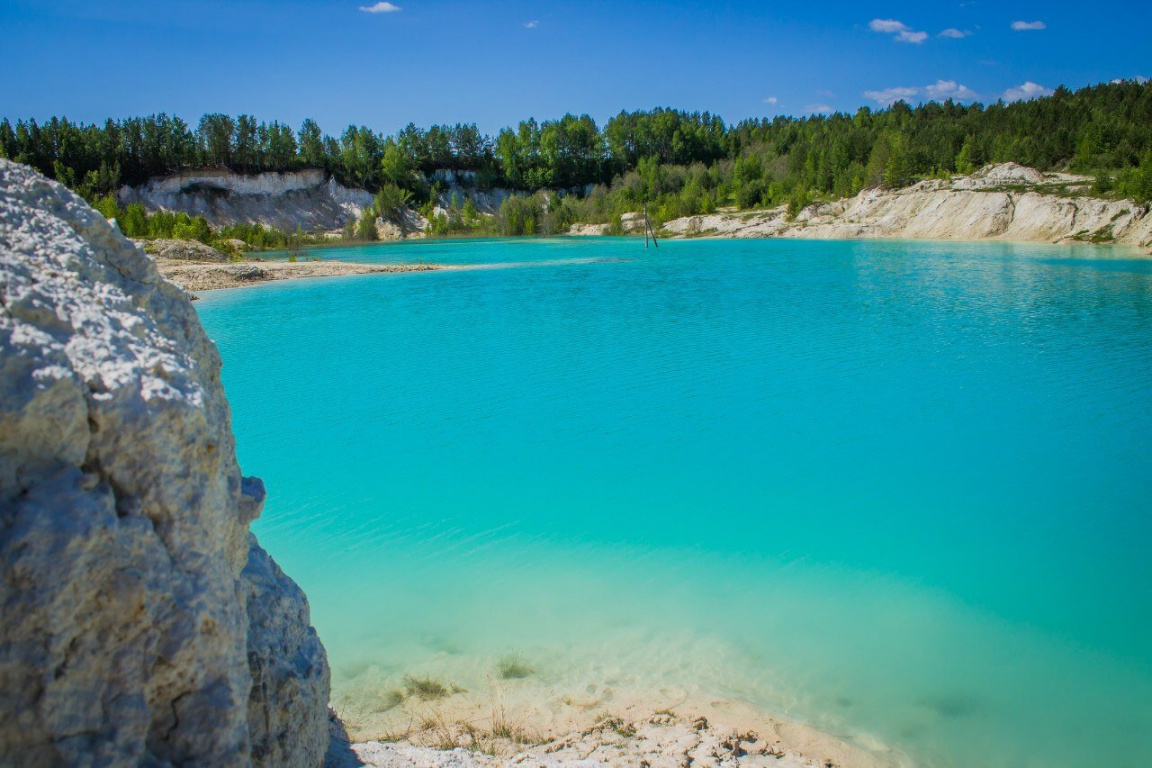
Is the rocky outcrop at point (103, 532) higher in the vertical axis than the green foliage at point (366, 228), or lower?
lower

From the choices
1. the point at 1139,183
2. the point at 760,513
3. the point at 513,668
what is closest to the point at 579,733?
the point at 513,668

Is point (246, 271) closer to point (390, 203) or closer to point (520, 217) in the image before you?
point (520, 217)

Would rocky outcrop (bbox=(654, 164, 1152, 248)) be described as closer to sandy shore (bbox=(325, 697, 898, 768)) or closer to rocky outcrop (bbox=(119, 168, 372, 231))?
rocky outcrop (bbox=(119, 168, 372, 231))

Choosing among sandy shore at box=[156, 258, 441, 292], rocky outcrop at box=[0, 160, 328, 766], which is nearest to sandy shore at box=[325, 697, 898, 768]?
rocky outcrop at box=[0, 160, 328, 766]

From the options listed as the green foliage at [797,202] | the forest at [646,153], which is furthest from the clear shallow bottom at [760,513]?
the green foliage at [797,202]

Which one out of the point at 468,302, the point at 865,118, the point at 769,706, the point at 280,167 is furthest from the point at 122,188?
the point at 865,118

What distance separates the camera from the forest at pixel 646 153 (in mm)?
63188

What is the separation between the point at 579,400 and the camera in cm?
1329

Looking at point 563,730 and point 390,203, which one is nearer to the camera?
point 563,730

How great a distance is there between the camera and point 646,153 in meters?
109

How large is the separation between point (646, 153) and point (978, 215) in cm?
6349

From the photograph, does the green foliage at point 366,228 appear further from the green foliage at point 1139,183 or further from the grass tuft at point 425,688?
the grass tuft at point 425,688

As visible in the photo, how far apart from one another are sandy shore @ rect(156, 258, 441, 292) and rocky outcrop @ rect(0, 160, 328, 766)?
1120 inches

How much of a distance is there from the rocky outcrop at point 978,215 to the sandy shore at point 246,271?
3585cm
